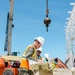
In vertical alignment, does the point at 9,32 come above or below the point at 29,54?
above

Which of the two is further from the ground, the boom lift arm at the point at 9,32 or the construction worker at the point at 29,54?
the boom lift arm at the point at 9,32

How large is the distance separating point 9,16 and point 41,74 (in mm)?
5577

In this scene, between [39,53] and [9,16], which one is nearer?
[39,53]

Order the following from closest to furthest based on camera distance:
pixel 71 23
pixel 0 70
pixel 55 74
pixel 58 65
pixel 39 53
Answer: pixel 0 70 < pixel 55 74 < pixel 39 53 < pixel 58 65 < pixel 71 23

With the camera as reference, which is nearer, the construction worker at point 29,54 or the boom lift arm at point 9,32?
the construction worker at point 29,54

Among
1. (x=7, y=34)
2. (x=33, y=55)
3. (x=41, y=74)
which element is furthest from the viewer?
(x=7, y=34)

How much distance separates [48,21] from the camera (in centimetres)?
856

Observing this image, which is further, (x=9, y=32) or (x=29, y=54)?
(x=9, y=32)

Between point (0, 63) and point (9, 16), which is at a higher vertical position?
point (9, 16)

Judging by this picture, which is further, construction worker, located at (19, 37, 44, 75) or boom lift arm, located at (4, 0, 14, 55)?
boom lift arm, located at (4, 0, 14, 55)

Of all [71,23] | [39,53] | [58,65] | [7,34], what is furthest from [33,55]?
[71,23]

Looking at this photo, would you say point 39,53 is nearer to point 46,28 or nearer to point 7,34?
point 46,28

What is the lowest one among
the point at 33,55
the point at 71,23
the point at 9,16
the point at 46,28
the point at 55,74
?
the point at 55,74

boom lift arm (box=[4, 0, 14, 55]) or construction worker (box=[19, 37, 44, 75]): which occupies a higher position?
boom lift arm (box=[4, 0, 14, 55])
